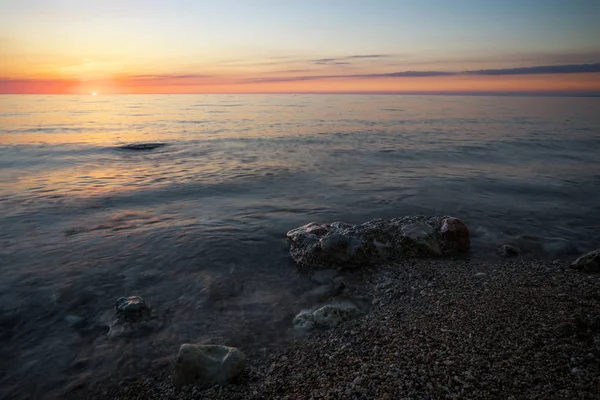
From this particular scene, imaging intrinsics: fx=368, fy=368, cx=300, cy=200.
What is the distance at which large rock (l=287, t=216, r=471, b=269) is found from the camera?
8.41 meters

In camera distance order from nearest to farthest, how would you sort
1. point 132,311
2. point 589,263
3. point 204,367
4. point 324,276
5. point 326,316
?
1. point 204,367
2. point 326,316
3. point 132,311
4. point 589,263
5. point 324,276

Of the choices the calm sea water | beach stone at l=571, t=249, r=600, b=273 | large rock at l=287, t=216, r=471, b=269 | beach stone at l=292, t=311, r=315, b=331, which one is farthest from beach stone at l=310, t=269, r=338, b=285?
beach stone at l=571, t=249, r=600, b=273

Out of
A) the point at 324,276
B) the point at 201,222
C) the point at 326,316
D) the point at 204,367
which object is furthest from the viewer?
the point at 201,222

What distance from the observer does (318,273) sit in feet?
26.7

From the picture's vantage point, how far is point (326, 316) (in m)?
6.24

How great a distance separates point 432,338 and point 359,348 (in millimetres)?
1030

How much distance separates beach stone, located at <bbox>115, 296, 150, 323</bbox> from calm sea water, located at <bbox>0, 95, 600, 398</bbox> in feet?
0.81

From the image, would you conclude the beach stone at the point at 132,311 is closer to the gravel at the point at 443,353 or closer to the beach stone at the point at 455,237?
the gravel at the point at 443,353

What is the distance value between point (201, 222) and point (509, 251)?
8797 mm

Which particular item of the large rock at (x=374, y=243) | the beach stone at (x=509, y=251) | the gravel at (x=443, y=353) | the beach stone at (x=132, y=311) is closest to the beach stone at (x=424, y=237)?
the large rock at (x=374, y=243)

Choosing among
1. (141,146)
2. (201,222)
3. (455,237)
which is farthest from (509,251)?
(141,146)

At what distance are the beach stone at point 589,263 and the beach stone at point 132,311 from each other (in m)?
8.74

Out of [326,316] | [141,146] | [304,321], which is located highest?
[326,316]

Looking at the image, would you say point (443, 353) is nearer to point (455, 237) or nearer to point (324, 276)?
point (324, 276)
